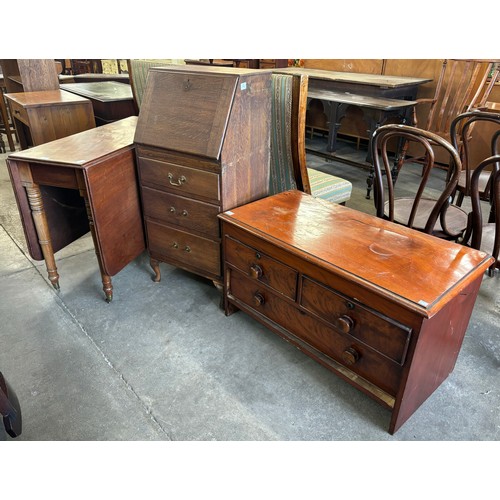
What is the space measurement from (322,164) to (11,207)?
2.94 metres

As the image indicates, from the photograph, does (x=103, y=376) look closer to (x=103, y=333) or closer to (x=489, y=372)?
(x=103, y=333)

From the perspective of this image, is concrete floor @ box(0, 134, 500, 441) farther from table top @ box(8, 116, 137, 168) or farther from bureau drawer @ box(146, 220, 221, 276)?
table top @ box(8, 116, 137, 168)

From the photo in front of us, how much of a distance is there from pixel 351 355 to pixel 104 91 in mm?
3439

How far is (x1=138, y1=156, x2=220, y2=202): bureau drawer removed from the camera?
1.80 meters

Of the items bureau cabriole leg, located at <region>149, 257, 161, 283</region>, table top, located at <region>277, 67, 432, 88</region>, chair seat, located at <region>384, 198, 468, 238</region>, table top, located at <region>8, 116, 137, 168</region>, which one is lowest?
bureau cabriole leg, located at <region>149, 257, 161, 283</region>

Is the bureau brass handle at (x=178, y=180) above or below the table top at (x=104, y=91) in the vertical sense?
below

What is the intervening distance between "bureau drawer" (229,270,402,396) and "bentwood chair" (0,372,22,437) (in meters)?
0.95

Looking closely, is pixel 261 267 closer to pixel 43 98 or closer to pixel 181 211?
pixel 181 211

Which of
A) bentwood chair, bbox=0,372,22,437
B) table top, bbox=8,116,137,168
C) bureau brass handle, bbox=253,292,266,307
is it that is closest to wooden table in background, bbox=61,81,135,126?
table top, bbox=8,116,137,168

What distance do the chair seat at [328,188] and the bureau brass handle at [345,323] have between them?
1078 mm

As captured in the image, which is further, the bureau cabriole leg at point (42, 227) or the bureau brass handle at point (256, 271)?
the bureau cabriole leg at point (42, 227)

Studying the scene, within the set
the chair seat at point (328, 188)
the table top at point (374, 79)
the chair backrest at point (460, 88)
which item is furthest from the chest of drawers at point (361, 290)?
the chair backrest at point (460, 88)

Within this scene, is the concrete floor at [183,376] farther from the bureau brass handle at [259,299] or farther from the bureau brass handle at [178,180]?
the bureau brass handle at [178,180]

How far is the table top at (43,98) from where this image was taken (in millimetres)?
2905
